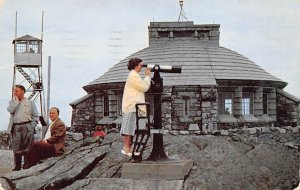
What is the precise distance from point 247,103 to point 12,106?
9.77 metres

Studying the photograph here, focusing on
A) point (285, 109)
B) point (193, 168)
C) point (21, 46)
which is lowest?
point (193, 168)

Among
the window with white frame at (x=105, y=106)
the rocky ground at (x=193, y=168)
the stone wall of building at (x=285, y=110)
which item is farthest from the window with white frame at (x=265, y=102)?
the rocky ground at (x=193, y=168)

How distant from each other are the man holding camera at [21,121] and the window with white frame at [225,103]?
8.72 metres

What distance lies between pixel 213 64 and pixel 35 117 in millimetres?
8977

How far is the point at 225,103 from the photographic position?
14.3 meters

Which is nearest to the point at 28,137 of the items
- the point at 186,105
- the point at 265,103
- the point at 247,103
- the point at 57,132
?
the point at 57,132

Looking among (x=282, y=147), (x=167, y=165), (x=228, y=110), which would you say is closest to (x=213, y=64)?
(x=228, y=110)

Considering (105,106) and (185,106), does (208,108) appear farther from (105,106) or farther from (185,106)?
(105,106)

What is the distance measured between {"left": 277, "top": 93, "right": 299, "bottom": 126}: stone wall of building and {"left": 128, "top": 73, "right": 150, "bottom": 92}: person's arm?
11.1 metres

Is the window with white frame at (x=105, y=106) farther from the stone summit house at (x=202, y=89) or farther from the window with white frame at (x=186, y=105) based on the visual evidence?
the window with white frame at (x=186, y=105)

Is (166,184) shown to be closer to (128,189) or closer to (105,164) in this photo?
(128,189)

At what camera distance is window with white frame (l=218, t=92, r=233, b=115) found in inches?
561

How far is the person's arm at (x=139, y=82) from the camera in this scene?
16.6 feet

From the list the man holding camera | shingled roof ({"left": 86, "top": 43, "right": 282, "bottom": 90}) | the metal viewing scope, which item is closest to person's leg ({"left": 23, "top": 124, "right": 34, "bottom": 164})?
the man holding camera
